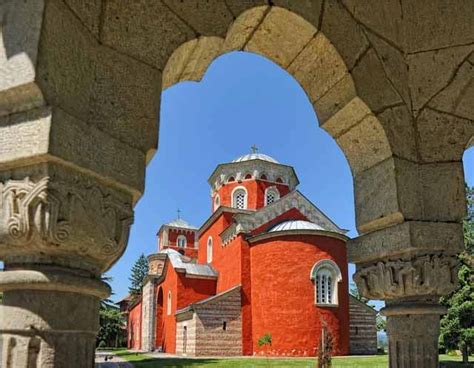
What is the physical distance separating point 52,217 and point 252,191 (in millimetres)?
26036

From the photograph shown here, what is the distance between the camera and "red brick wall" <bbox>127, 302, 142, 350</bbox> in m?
36.2

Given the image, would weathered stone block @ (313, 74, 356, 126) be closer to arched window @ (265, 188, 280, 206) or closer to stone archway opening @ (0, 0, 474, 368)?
stone archway opening @ (0, 0, 474, 368)

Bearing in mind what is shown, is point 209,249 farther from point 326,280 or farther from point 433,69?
point 433,69

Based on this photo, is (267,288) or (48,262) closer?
(48,262)

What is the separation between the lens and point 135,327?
127 feet

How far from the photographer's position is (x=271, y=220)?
23.9 meters

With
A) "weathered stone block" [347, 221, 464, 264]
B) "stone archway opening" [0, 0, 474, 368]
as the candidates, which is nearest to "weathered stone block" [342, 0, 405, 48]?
"stone archway opening" [0, 0, 474, 368]

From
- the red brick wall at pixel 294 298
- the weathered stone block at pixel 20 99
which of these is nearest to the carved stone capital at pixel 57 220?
the weathered stone block at pixel 20 99

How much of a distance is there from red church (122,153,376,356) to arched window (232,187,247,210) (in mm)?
360

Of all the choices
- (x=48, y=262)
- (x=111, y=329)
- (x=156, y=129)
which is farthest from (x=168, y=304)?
(x=48, y=262)

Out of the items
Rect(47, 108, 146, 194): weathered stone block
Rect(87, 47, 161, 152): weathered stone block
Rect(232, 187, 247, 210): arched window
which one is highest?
Rect(232, 187, 247, 210): arched window

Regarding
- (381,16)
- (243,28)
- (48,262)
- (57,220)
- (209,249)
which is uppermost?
(209,249)

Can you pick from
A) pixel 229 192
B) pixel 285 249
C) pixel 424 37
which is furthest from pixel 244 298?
pixel 424 37

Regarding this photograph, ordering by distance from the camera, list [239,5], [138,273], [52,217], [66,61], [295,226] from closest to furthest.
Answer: [52,217] < [66,61] < [239,5] < [295,226] < [138,273]
